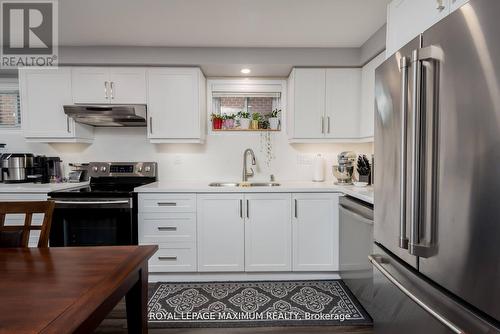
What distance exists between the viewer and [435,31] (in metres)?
0.98

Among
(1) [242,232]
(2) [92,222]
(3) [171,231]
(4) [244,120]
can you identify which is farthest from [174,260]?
(4) [244,120]

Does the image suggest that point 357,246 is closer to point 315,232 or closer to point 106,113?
point 315,232

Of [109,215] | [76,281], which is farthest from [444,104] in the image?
[109,215]

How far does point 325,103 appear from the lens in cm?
290

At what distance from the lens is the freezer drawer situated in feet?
2.79

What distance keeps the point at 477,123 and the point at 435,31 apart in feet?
1.31

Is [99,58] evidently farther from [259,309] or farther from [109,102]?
[259,309]

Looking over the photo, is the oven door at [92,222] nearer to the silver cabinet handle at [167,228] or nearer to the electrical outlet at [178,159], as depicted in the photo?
the silver cabinet handle at [167,228]

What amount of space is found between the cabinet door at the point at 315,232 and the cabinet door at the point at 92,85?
221cm

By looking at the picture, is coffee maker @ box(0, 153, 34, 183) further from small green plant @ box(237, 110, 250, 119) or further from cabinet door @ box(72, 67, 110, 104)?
small green plant @ box(237, 110, 250, 119)

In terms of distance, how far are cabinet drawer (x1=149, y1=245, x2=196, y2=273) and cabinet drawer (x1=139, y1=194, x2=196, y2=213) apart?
37cm

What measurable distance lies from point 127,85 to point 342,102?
2.27m

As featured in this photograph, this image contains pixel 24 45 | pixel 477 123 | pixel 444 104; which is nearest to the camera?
pixel 477 123

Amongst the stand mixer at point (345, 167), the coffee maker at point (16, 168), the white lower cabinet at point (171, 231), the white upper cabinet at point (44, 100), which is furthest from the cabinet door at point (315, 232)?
the coffee maker at point (16, 168)
